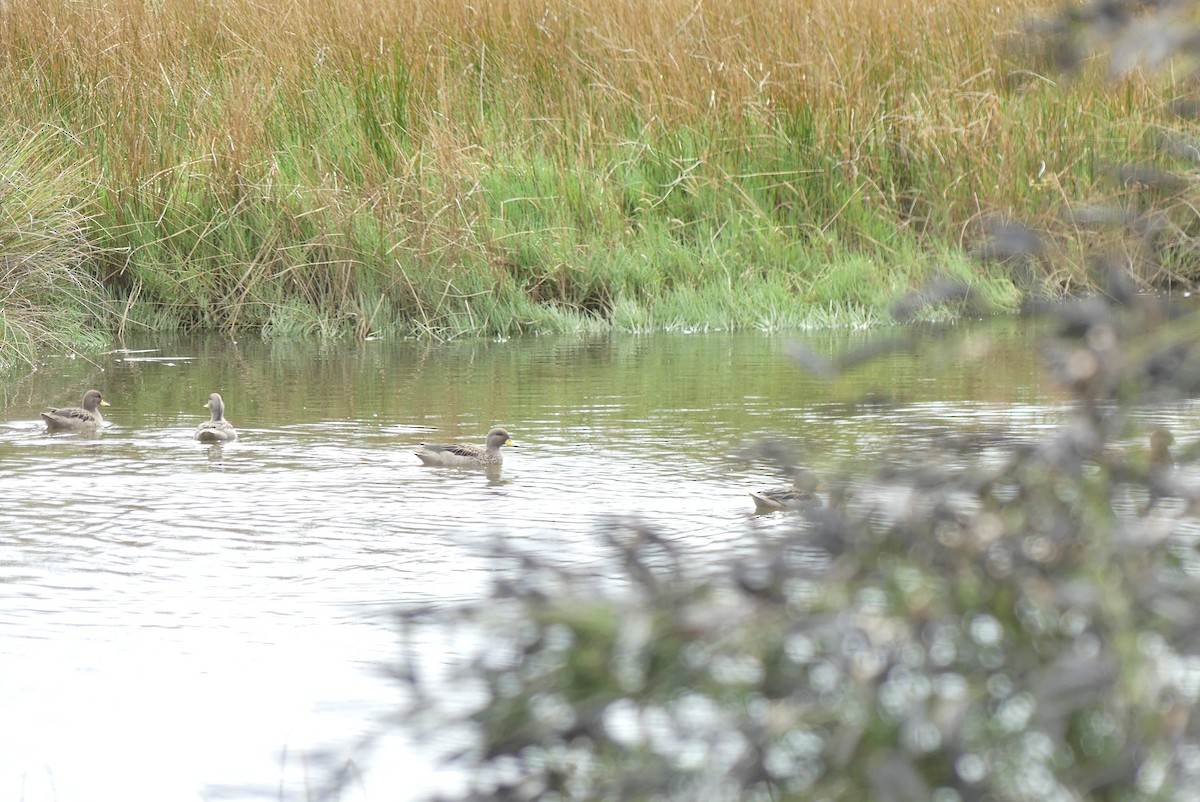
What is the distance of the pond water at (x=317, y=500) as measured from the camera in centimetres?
443

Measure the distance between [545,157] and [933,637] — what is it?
12.3 m

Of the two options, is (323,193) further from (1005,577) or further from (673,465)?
(1005,577)

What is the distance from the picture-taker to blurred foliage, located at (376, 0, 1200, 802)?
6.09 feet

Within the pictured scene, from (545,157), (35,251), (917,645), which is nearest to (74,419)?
(35,251)

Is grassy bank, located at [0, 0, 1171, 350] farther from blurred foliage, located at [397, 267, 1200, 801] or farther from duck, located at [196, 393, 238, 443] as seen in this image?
blurred foliage, located at [397, 267, 1200, 801]

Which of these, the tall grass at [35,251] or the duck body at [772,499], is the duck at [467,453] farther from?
the tall grass at [35,251]

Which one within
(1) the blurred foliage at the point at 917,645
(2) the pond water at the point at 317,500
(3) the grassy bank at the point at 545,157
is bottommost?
(2) the pond water at the point at 317,500

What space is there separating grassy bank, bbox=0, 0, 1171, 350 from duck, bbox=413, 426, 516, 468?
459cm

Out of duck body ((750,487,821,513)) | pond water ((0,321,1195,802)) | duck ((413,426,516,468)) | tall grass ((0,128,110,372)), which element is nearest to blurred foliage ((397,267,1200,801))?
pond water ((0,321,1195,802))

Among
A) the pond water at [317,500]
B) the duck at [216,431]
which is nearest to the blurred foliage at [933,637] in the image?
the pond water at [317,500]

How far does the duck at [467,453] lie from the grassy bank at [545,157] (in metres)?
4.59

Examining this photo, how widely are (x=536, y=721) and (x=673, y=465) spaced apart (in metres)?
5.95

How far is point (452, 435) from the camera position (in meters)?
9.20

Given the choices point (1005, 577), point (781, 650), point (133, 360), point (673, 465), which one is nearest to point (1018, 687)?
point (1005, 577)
